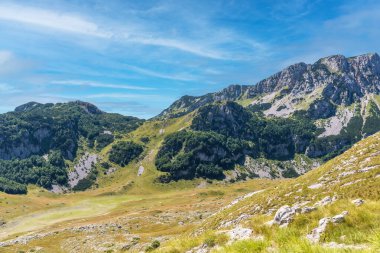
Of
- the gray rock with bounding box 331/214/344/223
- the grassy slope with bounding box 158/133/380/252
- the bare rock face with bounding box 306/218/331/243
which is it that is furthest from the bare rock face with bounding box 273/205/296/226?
the gray rock with bounding box 331/214/344/223

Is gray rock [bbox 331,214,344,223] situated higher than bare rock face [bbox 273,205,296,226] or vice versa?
gray rock [bbox 331,214,344,223]

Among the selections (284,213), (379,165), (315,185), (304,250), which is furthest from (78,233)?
(304,250)

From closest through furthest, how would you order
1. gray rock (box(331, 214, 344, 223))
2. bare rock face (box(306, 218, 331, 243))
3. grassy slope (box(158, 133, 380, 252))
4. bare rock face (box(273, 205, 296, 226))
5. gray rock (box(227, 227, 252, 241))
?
grassy slope (box(158, 133, 380, 252))
bare rock face (box(306, 218, 331, 243))
gray rock (box(331, 214, 344, 223))
gray rock (box(227, 227, 252, 241))
bare rock face (box(273, 205, 296, 226))

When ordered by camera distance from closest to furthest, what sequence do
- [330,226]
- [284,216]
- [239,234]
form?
[330,226] → [239,234] → [284,216]

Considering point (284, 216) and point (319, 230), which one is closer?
point (319, 230)

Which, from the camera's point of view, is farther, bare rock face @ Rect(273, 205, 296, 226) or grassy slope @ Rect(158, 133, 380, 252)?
bare rock face @ Rect(273, 205, 296, 226)

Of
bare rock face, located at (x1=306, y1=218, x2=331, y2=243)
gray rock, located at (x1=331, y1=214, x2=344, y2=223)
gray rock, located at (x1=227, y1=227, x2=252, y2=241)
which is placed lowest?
A: gray rock, located at (x1=227, y1=227, x2=252, y2=241)

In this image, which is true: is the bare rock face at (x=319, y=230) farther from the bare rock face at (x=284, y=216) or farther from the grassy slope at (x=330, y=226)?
the bare rock face at (x=284, y=216)

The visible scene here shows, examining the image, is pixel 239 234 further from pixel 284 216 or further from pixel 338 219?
pixel 338 219

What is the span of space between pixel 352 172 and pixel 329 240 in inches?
1181

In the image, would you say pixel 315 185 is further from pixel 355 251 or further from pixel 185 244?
pixel 355 251

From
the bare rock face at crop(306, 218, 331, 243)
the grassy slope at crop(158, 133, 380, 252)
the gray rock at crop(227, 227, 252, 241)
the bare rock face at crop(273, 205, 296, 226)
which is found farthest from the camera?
the bare rock face at crop(273, 205, 296, 226)

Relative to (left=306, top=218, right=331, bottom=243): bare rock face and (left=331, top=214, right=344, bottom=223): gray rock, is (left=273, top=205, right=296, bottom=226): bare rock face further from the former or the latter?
(left=331, top=214, right=344, bottom=223): gray rock

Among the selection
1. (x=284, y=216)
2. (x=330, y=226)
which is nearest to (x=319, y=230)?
(x=330, y=226)
